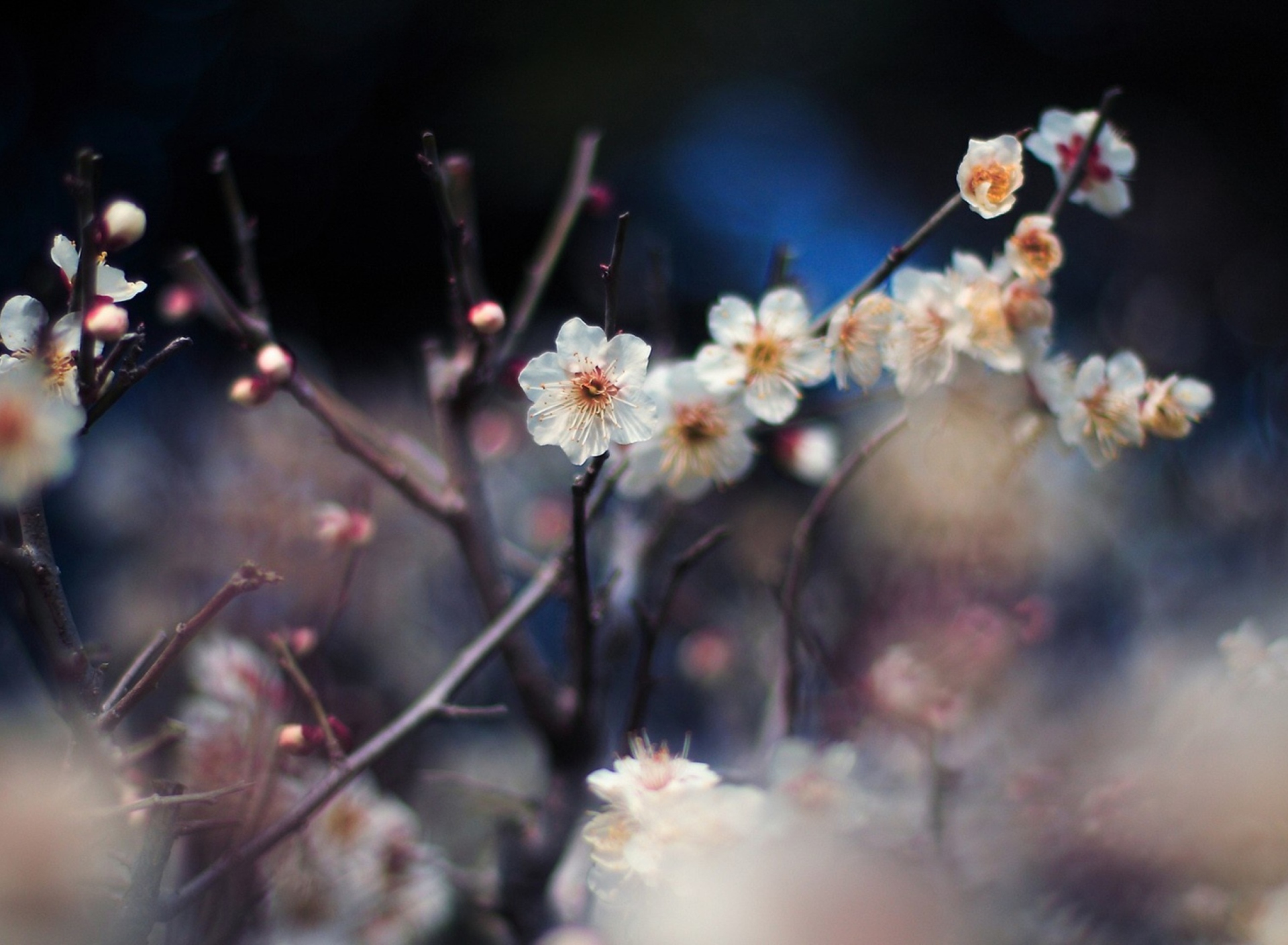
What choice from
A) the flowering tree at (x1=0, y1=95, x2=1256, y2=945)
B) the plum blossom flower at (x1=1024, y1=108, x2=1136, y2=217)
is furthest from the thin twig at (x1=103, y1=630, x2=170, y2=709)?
the plum blossom flower at (x1=1024, y1=108, x2=1136, y2=217)

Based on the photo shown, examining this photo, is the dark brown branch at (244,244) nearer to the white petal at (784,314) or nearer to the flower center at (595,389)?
the flower center at (595,389)

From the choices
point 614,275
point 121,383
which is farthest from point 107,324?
point 614,275

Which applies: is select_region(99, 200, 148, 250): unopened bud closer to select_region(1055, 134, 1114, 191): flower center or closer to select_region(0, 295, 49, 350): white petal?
select_region(0, 295, 49, 350): white petal

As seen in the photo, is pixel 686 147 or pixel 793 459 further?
pixel 686 147

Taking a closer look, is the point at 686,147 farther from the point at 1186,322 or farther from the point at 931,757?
the point at 931,757

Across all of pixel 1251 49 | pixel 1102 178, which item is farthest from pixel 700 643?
pixel 1251 49

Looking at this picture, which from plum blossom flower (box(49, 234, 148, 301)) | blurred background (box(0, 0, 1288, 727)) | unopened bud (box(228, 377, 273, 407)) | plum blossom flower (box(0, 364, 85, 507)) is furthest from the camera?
blurred background (box(0, 0, 1288, 727))
